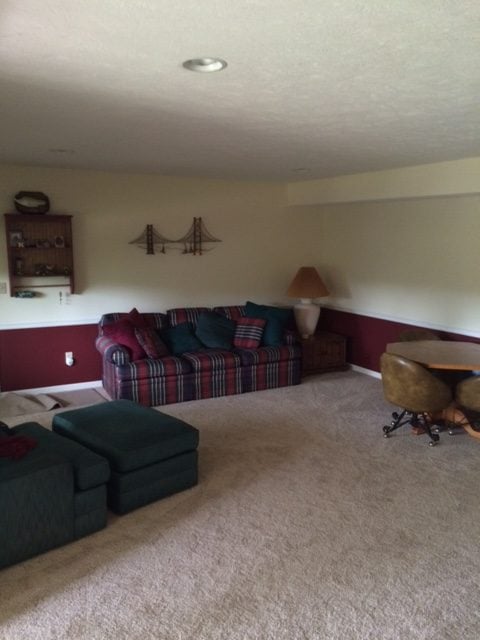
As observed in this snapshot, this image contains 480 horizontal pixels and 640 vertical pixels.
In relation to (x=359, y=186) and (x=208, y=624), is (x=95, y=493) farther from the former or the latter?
(x=359, y=186)

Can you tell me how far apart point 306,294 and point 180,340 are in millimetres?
1676

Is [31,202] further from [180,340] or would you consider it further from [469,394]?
[469,394]

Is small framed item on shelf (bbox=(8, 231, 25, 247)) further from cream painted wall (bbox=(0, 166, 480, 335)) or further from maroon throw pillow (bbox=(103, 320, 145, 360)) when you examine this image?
maroon throw pillow (bbox=(103, 320, 145, 360))

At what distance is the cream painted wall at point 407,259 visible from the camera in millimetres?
4996

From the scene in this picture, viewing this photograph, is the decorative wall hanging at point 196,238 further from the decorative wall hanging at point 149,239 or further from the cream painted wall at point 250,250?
the decorative wall hanging at point 149,239

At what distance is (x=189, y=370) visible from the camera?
5.12 meters

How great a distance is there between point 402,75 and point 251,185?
4.19 metres

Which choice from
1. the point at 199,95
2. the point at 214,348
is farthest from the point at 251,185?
the point at 199,95

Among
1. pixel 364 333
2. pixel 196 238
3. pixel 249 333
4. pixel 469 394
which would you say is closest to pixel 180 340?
pixel 249 333

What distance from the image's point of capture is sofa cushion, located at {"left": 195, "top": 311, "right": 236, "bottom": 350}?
5.61m

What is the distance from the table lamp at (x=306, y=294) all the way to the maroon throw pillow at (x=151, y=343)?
181 centimetres

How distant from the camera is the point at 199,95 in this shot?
2525 mm

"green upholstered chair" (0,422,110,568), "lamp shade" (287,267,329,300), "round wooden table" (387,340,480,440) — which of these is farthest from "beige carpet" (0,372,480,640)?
"lamp shade" (287,267,329,300)

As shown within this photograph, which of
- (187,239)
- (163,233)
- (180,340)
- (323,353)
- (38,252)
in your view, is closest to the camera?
(38,252)
